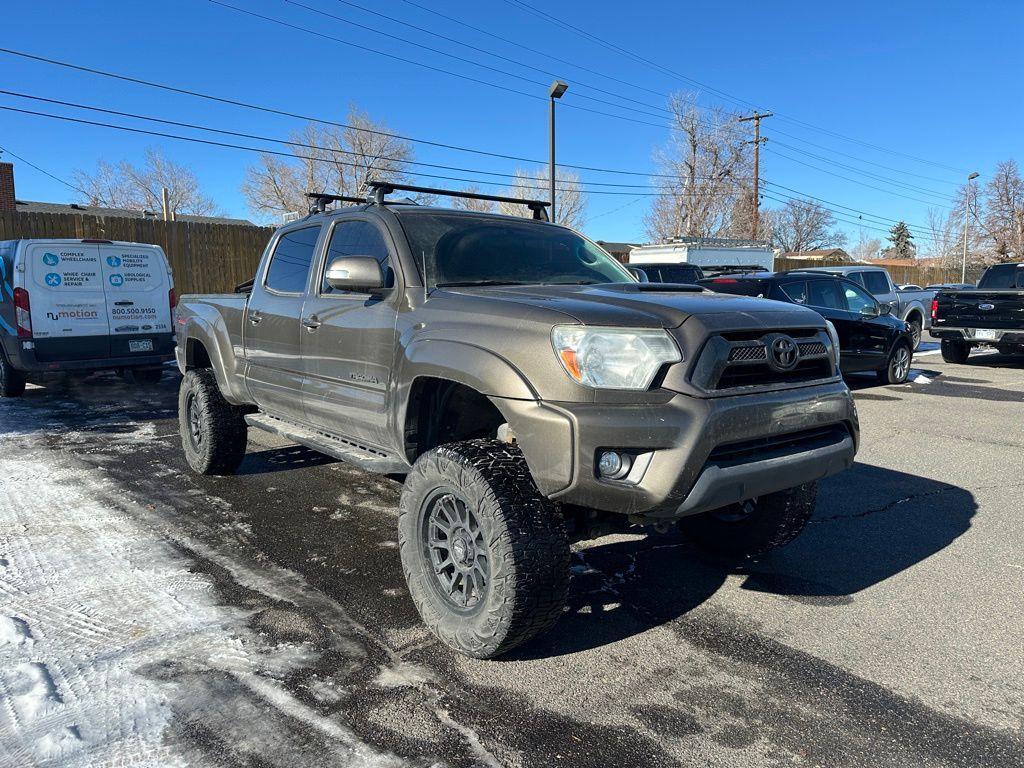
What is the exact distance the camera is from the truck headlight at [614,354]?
2.76 metres

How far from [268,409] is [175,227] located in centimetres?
1463

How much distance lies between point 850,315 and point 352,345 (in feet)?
28.6

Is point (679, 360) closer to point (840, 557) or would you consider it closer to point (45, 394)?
point (840, 557)

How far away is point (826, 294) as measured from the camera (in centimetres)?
1057

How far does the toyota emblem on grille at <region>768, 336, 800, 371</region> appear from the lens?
119 inches

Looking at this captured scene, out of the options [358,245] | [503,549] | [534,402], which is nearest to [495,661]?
[503,549]

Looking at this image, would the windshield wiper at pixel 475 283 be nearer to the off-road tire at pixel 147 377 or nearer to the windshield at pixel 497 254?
the windshield at pixel 497 254

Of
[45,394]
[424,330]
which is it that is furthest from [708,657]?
[45,394]

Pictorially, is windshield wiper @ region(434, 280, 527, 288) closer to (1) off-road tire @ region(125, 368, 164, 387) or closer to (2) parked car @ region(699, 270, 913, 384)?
(2) parked car @ region(699, 270, 913, 384)

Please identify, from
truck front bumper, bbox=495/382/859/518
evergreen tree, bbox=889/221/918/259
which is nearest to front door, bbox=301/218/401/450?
truck front bumper, bbox=495/382/859/518

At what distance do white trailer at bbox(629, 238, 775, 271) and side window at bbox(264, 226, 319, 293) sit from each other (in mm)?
18523

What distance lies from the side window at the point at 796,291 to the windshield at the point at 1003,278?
4.82 meters

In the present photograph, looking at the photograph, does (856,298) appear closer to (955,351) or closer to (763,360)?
(955,351)

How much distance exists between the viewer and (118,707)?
8.53ft
